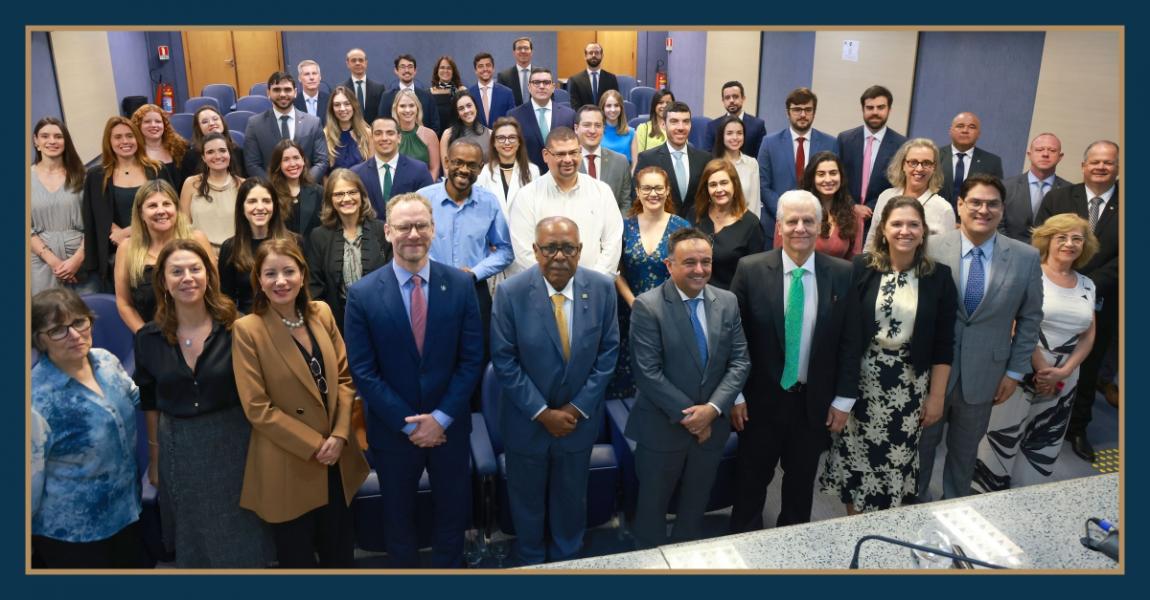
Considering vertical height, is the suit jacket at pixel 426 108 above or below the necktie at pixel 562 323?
above

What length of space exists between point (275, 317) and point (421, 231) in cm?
59

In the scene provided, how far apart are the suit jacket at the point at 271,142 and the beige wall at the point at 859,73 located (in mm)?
5151

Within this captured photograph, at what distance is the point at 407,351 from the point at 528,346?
1.47ft

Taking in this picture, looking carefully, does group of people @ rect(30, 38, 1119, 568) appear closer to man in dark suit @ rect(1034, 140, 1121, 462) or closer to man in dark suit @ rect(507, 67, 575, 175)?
man in dark suit @ rect(1034, 140, 1121, 462)

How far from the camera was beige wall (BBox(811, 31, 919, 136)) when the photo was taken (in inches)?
288

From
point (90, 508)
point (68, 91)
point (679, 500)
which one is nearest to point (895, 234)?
point (679, 500)

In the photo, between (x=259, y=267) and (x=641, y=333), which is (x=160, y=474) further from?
(x=641, y=333)

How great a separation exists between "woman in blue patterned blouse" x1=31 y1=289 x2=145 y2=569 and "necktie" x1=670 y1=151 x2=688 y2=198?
3.20 m

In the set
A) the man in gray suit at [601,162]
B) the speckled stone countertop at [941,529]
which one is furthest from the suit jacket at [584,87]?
the speckled stone countertop at [941,529]

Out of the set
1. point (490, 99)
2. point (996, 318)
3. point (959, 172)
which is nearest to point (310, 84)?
point (490, 99)

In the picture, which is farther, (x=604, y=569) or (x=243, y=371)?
(x=243, y=371)

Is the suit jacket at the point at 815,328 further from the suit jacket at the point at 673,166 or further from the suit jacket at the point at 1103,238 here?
the suit jacket at the point at 1103,238

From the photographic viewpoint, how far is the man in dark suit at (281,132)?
543 centimetres

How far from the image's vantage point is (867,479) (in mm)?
3361
